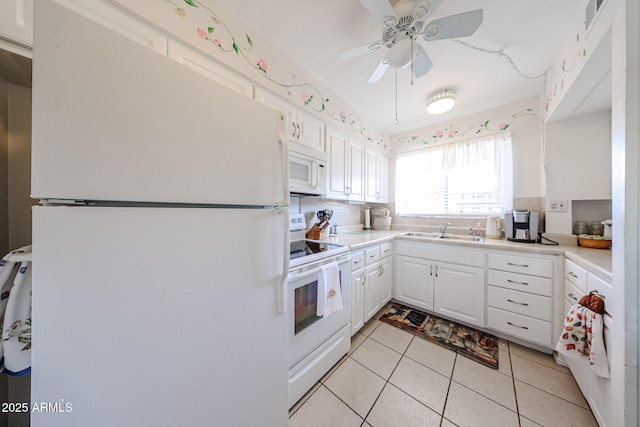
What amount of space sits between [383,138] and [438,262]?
1906 mm

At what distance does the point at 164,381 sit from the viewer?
603mm

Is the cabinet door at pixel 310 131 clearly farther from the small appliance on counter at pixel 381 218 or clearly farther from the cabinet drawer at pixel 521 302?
the cabinet drawer at pixel 521 302

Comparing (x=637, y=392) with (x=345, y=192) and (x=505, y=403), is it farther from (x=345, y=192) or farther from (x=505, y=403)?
(x=345, y=192)

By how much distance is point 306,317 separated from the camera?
4.27ft

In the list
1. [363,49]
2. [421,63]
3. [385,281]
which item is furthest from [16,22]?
[385,281]

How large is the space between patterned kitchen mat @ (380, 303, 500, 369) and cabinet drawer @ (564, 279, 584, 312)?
2.15 ft

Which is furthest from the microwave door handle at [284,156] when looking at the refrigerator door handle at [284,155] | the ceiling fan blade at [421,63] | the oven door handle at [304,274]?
the ceiling fan blade at [421,63]

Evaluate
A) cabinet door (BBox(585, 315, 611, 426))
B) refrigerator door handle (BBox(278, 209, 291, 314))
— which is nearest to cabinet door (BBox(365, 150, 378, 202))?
refrigerator door handle (BBox(278, 209, 291, 314))

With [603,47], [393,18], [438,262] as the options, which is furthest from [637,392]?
[393,18]

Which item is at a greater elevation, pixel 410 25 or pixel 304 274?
pixel 410 25

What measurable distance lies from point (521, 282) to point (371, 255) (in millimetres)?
1237

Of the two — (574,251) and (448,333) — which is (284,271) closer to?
(448,333)

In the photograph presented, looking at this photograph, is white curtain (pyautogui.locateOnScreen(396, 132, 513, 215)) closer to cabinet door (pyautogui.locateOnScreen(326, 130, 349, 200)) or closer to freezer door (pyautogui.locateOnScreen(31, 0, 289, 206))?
cabinet door (pyautogui.locateOnScreen(326, 130, 349, 200))

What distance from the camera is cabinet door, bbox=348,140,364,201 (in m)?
2.35
